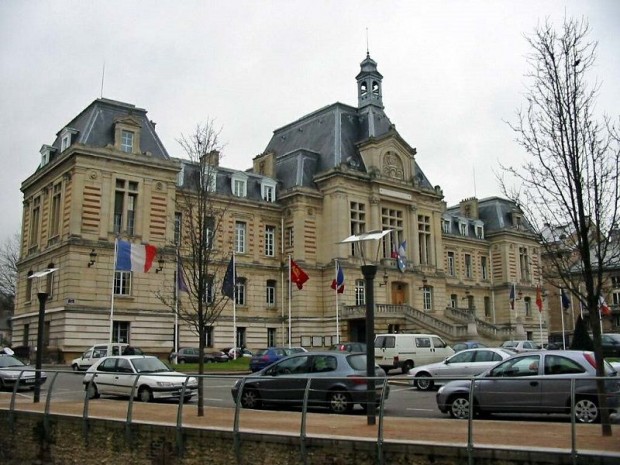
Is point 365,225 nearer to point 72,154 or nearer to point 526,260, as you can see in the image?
point 72,154

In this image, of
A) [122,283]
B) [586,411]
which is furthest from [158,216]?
[586,411]

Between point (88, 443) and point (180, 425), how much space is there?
3.47m

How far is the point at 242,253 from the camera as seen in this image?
51781mm

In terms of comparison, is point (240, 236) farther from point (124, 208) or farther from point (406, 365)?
point (406, 365)

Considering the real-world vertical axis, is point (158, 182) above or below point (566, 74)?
above

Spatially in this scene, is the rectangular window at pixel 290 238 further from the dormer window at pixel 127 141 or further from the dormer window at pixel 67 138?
the dormer window at pixel 67 138

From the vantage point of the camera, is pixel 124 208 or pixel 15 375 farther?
pixel 124 208

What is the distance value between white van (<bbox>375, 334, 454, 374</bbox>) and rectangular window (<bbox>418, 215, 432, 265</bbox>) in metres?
26.4

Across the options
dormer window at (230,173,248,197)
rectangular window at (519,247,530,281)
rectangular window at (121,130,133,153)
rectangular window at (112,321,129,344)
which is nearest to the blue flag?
rectangular window at (112,321,129,344)

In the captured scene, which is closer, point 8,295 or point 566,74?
point 566,74

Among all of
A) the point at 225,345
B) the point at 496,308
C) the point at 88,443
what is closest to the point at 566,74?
the point at 88,443

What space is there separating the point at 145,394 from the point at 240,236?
32987mm

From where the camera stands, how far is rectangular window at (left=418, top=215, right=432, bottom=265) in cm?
5894

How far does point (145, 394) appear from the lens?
19.6 meters
